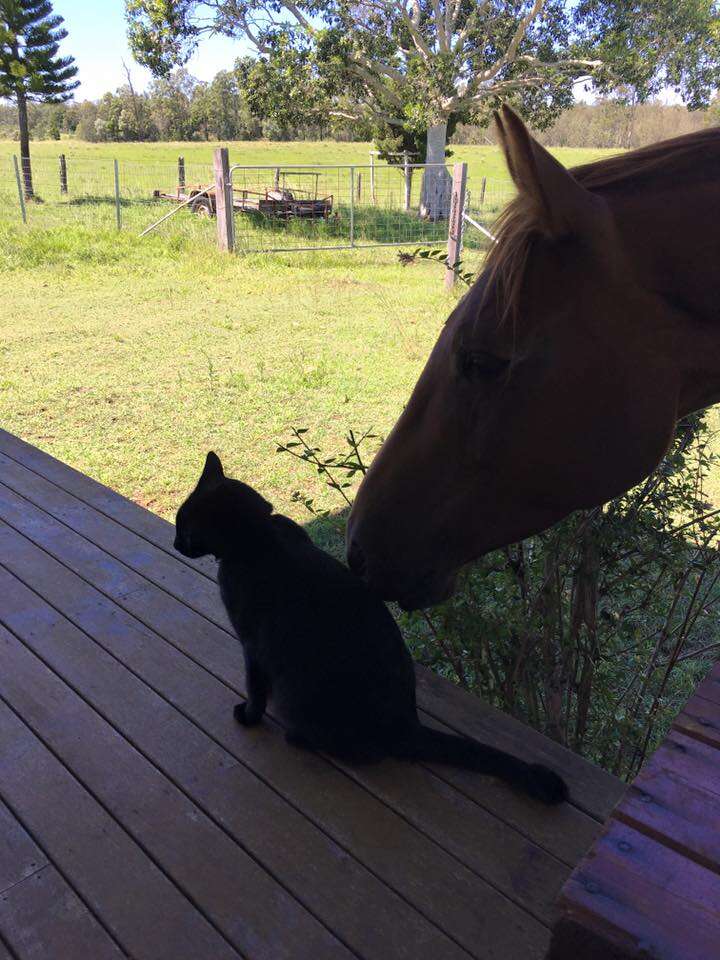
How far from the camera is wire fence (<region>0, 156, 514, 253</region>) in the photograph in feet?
39.9

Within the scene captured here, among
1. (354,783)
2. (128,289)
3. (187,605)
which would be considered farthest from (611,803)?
(128,289)

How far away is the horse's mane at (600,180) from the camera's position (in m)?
0.98

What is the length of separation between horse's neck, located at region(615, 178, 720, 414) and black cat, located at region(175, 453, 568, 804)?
946 millimetres

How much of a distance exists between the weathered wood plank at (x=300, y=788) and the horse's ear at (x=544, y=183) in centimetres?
127

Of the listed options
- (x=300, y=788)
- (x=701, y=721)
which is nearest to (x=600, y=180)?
(x=701, y=721)

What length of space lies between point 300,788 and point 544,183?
1.43 meters

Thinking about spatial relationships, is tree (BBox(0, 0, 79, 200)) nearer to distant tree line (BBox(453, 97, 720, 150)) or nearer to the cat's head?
distant tree line (BBox(453, 97, 720, 150))

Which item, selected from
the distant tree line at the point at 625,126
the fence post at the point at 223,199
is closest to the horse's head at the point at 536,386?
the distant tree line at the point at 625,126

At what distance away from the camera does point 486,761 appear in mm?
1597

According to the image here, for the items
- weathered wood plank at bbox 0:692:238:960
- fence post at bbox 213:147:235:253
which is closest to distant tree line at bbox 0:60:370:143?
fence post at bbox 213:147:235:253

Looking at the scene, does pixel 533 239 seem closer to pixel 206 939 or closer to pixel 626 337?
pixel 626 337

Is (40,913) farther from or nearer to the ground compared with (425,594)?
nearer to the ground

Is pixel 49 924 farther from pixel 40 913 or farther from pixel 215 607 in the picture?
pixel 215 607

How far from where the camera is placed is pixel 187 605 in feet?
7.84
